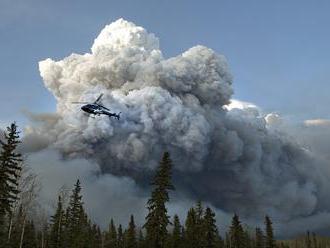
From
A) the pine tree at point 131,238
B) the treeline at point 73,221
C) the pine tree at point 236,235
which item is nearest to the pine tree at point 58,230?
the treeline at point 73,221

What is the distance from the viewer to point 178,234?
278ft

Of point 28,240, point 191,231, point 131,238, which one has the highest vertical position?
point 131,238

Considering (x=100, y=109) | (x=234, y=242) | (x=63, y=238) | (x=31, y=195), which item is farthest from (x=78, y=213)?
(x=234, y=242)

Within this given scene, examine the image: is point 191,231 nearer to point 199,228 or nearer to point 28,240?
point 199,228

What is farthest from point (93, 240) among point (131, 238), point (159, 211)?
point (159, 211)

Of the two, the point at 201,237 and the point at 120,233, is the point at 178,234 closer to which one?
the point at 201,237

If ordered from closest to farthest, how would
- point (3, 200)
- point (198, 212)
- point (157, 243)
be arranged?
point (3, 200)
point (157, 243)
point (198, 212)

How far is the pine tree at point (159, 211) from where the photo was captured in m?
53.4

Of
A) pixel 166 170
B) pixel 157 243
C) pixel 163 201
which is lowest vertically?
pixel 157 243

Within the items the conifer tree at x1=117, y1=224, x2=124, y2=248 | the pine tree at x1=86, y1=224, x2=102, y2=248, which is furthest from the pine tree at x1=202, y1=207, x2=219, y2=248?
the conifer tree at x1=117, y1=224, x2=124, y2=248

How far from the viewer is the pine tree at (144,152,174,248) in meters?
53.4

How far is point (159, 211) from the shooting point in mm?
54156

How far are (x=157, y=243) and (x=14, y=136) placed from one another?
21064 mm

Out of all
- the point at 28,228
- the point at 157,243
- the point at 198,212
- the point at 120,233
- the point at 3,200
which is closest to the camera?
the point at 3,200
